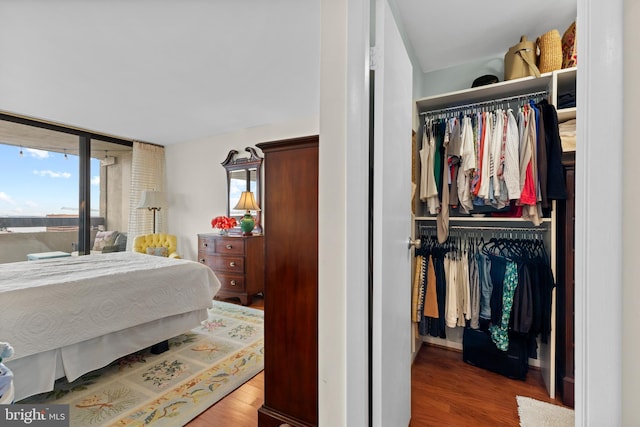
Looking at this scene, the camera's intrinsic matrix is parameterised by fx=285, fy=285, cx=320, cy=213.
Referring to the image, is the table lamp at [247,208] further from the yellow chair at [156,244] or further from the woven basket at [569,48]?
the woven basket at [569,48]

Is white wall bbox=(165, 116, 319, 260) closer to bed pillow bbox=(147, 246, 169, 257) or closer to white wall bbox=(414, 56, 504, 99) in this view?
bed pillow bbox=(147, 246, 169, 257)

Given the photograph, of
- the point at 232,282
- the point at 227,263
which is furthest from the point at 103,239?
the point at 232,282

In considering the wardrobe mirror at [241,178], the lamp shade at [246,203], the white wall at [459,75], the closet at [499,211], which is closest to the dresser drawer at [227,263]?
the wardrobe mirror at [241,178]

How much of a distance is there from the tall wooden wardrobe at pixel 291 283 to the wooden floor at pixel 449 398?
0.31 meters

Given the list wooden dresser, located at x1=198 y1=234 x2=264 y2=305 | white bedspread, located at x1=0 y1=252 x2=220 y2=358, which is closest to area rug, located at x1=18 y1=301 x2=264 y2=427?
white bedspread, located at x1=0 y1=252 x2=220 y2=358

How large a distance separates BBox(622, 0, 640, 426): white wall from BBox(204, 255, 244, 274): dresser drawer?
3.58m

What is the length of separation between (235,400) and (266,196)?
1.30 m

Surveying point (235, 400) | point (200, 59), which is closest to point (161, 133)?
point (200, 59)

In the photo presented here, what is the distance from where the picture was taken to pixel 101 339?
74.5 inches

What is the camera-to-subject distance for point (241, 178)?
14.1ft

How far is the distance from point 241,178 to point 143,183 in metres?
1.89

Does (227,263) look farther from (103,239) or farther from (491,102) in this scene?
(491,102)

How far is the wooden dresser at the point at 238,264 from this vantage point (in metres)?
3.72

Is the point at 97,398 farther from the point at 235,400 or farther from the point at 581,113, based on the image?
the point at 581,113
